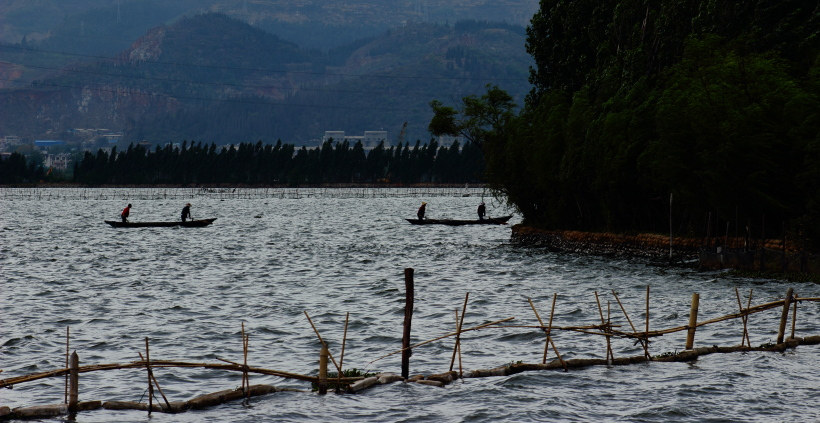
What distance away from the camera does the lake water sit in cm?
2031

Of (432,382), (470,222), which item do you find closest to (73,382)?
(432,382)

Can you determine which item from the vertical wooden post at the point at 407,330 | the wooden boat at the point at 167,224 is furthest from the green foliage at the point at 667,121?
the wooden boat at the point at 167,224

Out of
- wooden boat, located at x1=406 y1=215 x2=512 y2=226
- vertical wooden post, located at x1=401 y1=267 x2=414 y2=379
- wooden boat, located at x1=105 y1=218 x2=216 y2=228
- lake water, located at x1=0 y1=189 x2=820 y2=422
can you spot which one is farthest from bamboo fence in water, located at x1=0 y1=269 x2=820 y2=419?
wooden boat, located at x1=105 y1=218 x2=216 y2=228

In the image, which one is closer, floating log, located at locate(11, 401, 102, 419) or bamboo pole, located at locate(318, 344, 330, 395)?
floating log, located at locate(11, 401, 102, 419)

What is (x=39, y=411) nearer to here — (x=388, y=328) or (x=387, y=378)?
(x=387, y=378)

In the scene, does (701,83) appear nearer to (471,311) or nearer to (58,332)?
(471,311)

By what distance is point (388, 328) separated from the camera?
32.4m

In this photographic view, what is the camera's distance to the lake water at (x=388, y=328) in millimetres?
20312

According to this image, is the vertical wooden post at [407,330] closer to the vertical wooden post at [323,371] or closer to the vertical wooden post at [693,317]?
the vertical wooden post at [323,371]

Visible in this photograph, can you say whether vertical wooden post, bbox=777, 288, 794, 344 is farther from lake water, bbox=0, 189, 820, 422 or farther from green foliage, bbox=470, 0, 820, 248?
green foliage, bbox=470, 0, 820, 248

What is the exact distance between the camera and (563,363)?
23.1 meters

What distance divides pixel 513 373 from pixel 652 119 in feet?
111

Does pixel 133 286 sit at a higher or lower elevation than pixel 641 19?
lower

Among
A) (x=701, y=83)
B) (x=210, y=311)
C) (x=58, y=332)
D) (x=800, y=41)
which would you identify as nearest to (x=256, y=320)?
(x=210, y=311)
